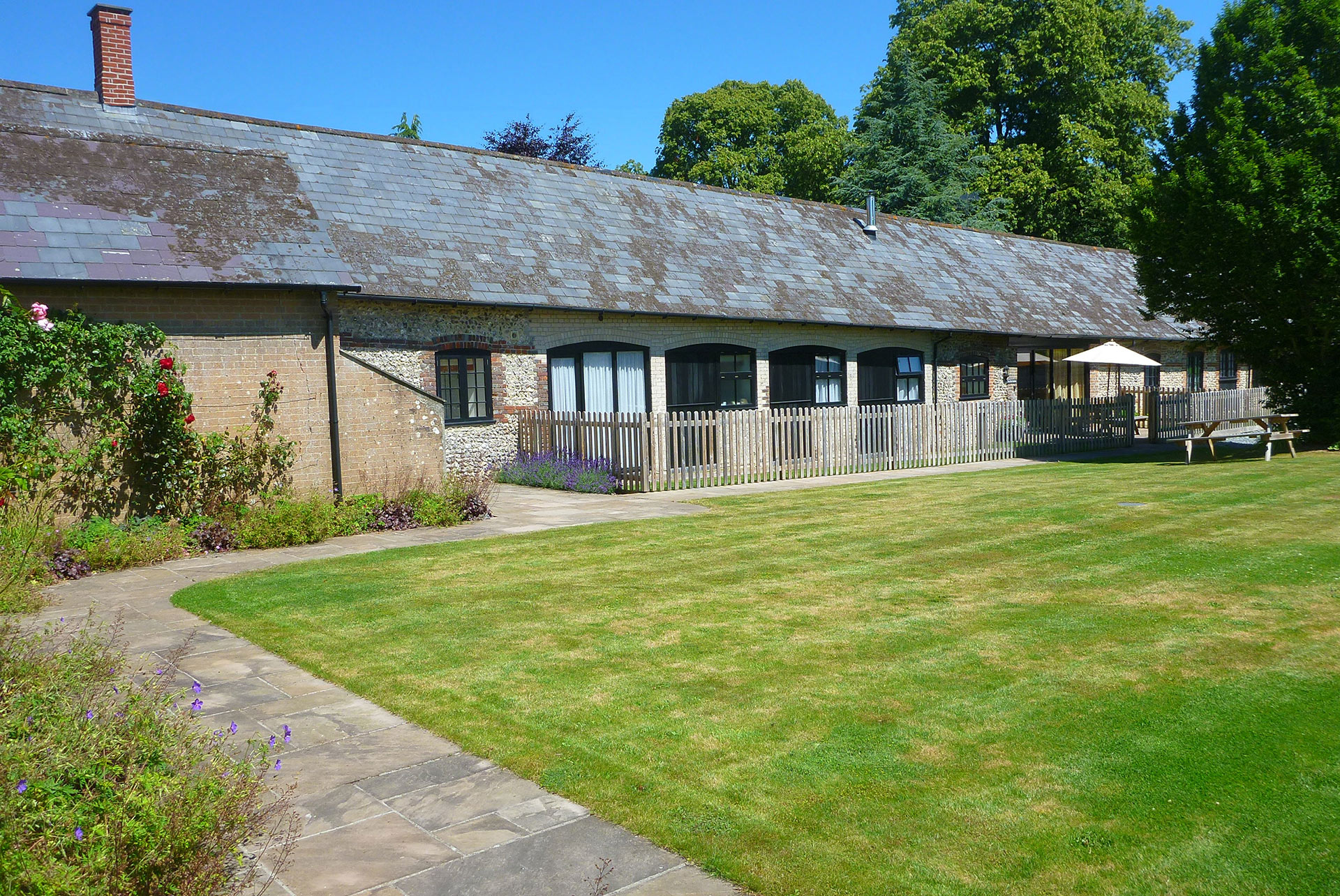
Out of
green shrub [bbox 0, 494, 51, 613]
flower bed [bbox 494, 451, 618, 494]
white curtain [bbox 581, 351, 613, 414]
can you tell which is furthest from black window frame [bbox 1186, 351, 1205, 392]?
green shrub [bbox 0, 494, 51, 613]

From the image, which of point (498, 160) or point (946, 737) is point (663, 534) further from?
point (498, 160)

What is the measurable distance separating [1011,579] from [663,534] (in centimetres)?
432

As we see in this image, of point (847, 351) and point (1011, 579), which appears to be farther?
point (847, 351)

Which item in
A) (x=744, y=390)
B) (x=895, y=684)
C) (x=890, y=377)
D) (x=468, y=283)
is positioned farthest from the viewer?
(x=890, y=377)

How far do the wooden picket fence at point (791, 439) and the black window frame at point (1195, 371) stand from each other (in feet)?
41.0

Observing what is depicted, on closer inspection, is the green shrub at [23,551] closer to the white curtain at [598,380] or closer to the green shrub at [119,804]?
the green shrub at [119,804]

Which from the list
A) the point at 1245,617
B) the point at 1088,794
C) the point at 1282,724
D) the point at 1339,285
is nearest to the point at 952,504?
the point at 1245,617

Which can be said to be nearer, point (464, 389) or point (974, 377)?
point (464, 389)

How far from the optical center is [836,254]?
25422 millimetres

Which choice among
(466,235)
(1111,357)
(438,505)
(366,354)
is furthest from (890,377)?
(438,505)

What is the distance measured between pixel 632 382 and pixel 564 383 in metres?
1.61

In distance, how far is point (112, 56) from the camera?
16.2 metres

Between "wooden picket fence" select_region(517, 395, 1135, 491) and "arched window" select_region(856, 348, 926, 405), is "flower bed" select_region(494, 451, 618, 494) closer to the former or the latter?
"wooden picket fence" select_region(517, 395, 1135, 491)

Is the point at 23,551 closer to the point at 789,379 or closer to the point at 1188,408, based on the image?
the point at 789,379
